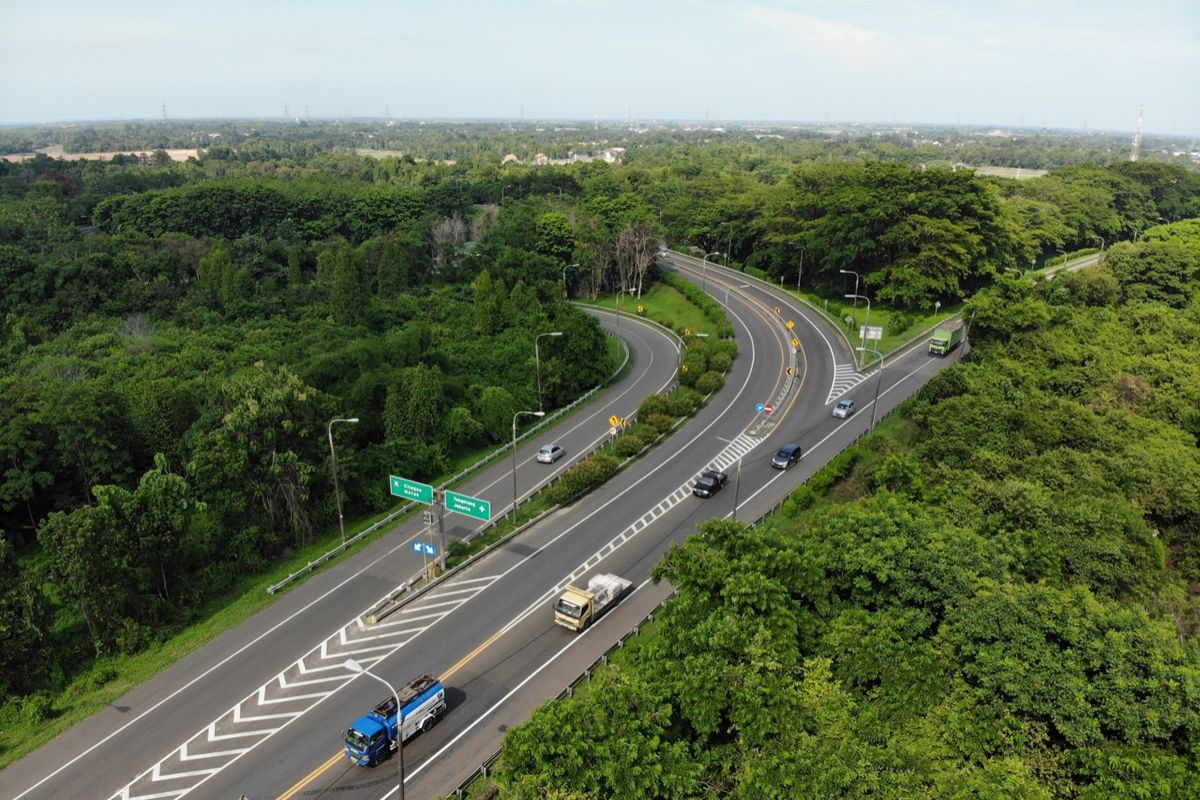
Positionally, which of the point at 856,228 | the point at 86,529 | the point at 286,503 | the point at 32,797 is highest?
the point at 856,228

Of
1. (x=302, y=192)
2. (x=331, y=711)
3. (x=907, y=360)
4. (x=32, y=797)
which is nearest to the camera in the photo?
(x=32, y=797)

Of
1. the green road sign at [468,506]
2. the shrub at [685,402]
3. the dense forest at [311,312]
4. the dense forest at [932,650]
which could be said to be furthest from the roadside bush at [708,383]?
the green road sign at [468,506]

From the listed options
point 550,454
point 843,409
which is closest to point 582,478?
point 550,454

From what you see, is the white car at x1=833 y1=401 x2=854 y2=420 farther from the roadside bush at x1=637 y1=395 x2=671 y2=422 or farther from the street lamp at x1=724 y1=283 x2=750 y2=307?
the street lamp at x1=724 y1=283 x2=750 y2=307

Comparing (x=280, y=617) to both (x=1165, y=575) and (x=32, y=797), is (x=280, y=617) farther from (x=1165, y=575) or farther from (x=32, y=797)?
(x=1165, y=575)

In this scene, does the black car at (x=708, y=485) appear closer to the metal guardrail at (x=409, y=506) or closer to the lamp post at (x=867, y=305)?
the metal guardrail at (x=409, y=506)

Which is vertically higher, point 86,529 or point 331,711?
point 86,529

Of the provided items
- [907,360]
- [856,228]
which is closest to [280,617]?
[907,360]
